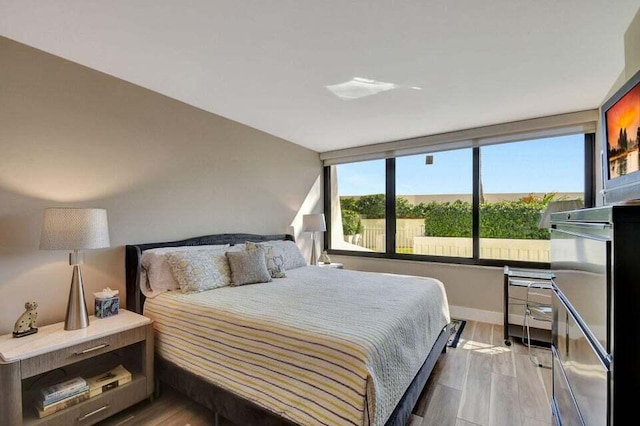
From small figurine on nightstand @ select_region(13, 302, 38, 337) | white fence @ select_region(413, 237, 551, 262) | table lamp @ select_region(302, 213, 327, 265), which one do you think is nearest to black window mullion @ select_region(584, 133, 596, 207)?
white fence @ select_region(413, 237, 551, 262)

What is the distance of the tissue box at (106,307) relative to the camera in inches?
84.2

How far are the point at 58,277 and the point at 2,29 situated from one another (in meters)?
1.64

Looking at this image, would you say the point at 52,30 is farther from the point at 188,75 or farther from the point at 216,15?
the point at 216,15

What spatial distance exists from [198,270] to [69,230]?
91cm

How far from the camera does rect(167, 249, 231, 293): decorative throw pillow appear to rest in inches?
92.7

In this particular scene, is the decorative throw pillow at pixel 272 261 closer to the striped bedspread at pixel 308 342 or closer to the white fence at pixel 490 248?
the striped bedspread at pixel 308 342

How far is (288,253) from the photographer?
355 cm

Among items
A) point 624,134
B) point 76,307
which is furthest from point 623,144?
point 76,307

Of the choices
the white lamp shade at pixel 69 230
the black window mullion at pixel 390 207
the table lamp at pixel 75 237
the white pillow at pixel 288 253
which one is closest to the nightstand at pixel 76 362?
the table lamp at pixel 75 237

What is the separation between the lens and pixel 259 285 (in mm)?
2637

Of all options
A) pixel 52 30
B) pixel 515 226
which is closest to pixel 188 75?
pixel 52 30

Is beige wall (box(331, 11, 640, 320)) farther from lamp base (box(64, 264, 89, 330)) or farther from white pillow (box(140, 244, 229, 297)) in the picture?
lamp base (box(64, 264, 89, 330))

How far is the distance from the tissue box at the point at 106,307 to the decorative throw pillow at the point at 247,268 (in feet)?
2.90

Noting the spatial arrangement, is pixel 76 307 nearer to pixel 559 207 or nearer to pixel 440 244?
pixel 440 244
